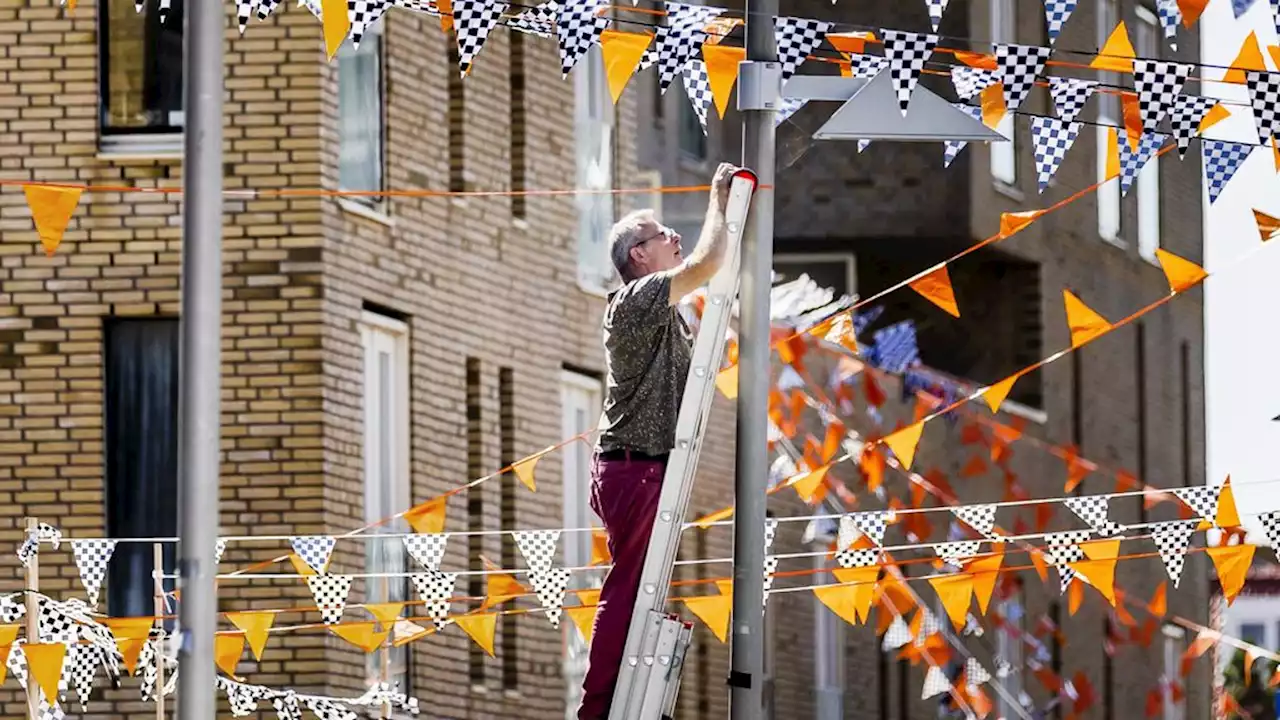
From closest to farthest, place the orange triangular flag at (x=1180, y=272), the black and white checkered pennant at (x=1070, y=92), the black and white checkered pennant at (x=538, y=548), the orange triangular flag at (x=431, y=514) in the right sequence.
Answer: the black and white checkered pennant at (x=1070, y=92) → the orange triangular flag at (x=1180, y=272) → the orange triangular flag at (x=431, y=514) → the black and white checkered pennant at (x=538, y=548)

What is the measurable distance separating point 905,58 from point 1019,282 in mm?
26848

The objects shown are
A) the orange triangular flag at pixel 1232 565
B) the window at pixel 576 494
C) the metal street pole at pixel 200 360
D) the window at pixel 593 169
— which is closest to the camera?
the metal street pole at pixel 200 360

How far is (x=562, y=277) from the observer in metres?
29.2

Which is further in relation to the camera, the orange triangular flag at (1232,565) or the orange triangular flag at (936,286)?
the orange triangular flag at (1232,565)

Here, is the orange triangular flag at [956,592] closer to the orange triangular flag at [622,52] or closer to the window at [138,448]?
the orange triangular flag at [622,52]

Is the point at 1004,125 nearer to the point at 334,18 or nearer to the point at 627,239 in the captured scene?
the point at 334,18

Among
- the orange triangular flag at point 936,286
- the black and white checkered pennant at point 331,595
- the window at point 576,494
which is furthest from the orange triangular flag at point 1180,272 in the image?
the window at point 576,494

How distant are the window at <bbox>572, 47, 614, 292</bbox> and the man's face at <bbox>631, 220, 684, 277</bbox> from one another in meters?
17.0

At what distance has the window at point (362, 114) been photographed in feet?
85.1

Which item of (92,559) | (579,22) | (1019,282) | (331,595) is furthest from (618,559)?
(1019,282)

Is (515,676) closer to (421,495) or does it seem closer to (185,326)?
(421,495)

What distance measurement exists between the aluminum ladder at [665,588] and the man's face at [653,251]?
1.61 ft

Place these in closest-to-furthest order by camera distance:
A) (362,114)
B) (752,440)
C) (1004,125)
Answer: (752,440), (362,114), (1004,125)

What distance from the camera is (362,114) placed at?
26.2 metres
